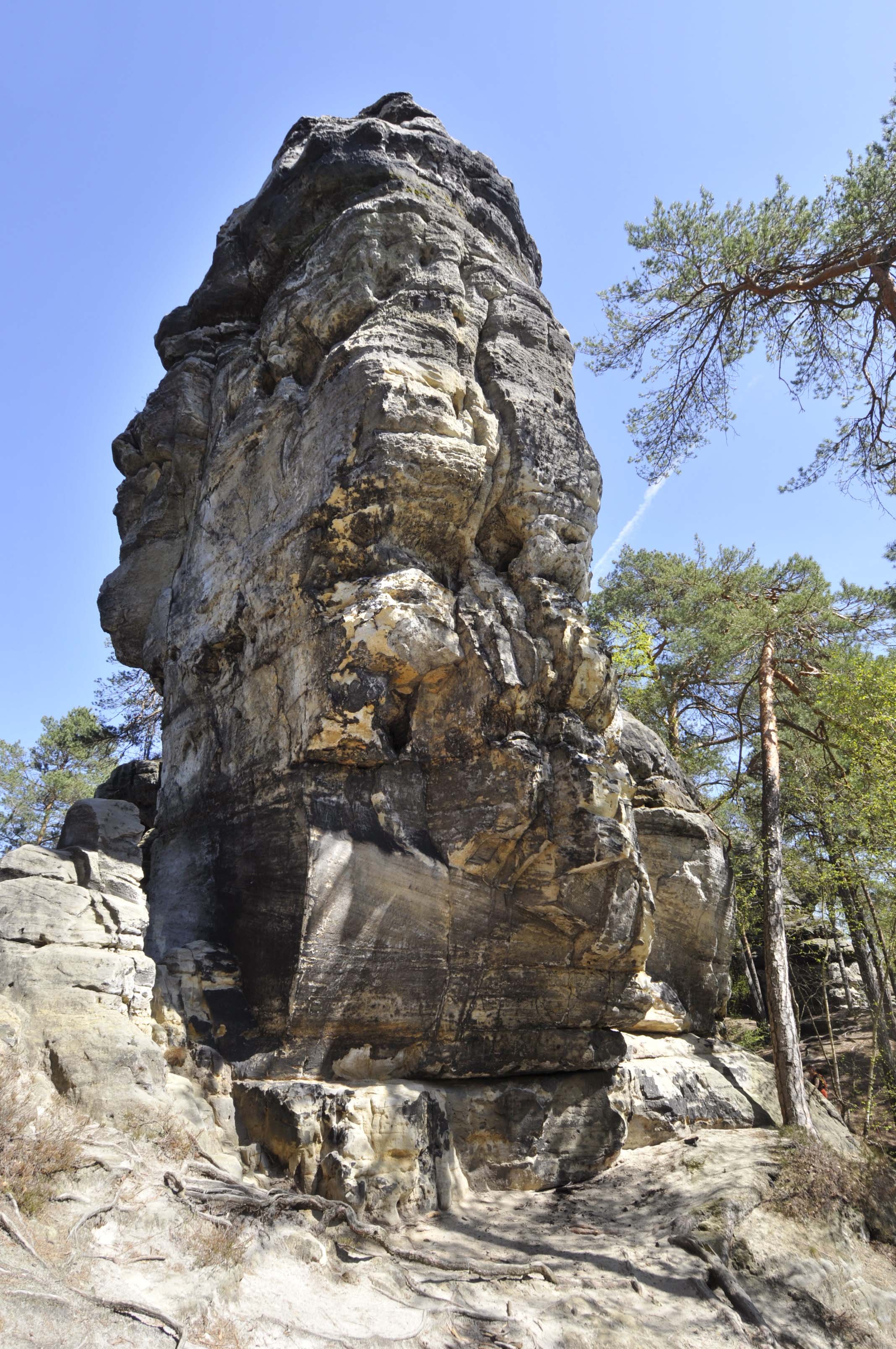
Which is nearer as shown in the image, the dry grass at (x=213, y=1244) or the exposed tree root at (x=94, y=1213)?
the exposed tree root at (x=94, y=1213)

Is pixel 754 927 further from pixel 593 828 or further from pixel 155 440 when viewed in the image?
pixel 155 440

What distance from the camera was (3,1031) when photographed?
5809mm

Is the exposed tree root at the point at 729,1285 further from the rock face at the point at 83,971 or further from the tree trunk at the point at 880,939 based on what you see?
the tree trunk at the point at 880,939

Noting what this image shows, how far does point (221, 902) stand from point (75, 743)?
11643 mm

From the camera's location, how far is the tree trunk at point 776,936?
31.5 ft

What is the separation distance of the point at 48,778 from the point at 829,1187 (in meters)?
18.1

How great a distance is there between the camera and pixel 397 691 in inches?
320

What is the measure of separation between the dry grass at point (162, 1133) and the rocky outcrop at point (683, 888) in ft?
22.2

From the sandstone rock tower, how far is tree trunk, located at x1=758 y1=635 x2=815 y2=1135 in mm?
1379

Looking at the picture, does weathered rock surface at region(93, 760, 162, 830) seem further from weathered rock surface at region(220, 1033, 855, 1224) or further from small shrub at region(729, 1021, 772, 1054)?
small shrub at region(729, 1021, 772, 1054)

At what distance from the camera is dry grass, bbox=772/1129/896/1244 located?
25.6 ft

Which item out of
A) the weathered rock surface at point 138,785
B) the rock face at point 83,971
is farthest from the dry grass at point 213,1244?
the weathered rock surface at point 138,785

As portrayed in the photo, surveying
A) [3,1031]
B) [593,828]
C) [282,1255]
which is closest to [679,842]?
[593,828]

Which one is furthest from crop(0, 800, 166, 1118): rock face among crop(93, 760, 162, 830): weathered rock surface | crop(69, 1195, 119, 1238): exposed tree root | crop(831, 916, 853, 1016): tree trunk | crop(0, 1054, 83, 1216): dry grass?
crop(831, 916, 853, 1016): tree trunk
